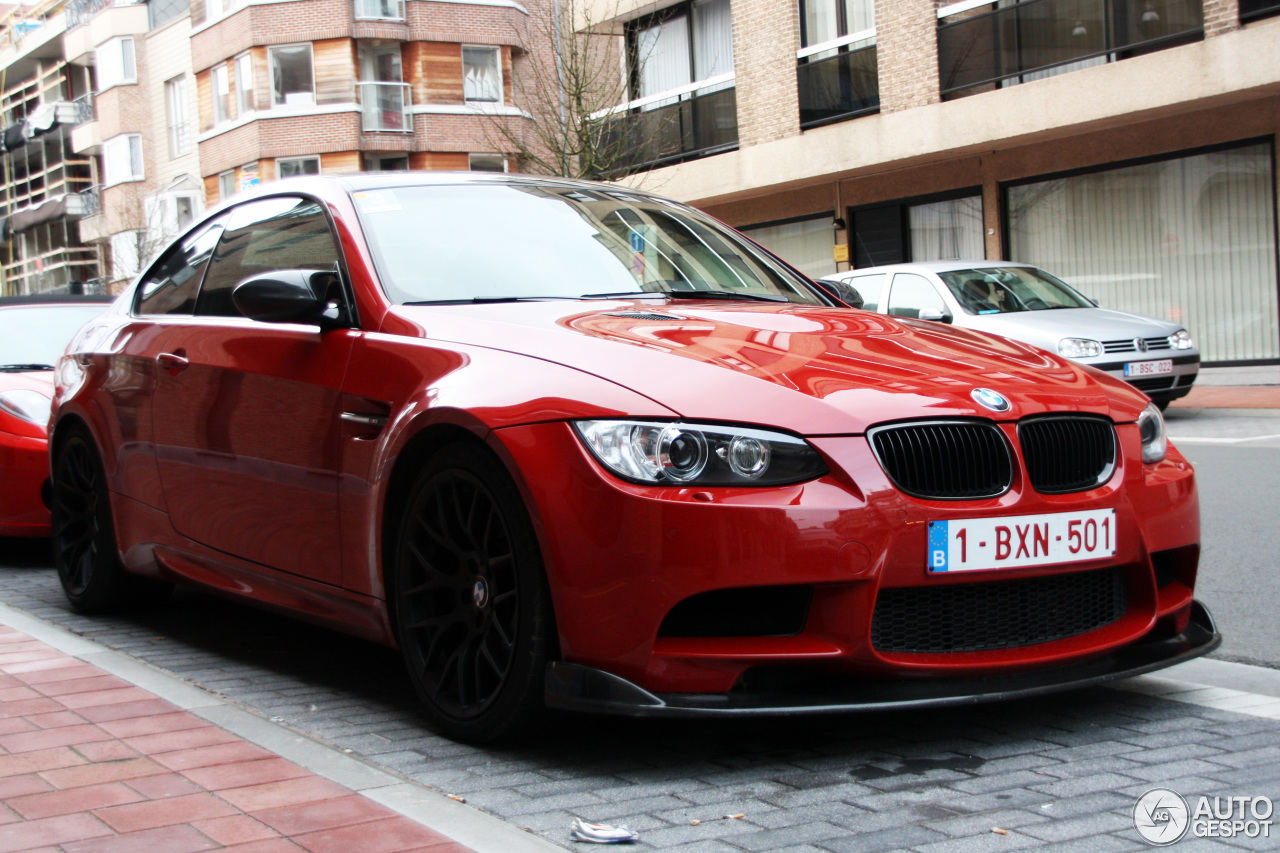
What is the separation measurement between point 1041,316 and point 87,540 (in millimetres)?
10096

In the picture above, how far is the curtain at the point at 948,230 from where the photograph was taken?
22.2 m

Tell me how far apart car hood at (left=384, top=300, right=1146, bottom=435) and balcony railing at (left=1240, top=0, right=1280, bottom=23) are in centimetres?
1459

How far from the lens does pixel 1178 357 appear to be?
13.7 metres

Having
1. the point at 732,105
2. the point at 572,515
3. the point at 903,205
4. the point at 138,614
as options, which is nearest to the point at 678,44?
the point at 732,105

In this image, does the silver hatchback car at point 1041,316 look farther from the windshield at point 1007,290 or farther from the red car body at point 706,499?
the red car body at point 706,499

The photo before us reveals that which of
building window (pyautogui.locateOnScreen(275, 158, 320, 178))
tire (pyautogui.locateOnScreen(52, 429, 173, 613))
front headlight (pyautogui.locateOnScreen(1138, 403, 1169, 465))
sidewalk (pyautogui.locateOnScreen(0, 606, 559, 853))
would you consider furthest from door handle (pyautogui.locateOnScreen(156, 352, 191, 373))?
building window (pyautogui.locateOnScreen(275, 158, 320, 178))

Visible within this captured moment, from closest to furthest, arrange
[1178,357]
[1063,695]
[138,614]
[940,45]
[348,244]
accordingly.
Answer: [1063,695] → [348,244] → [138,614] → [1178,357] → [940,45]

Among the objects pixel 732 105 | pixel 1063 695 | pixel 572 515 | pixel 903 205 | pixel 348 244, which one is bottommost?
pixel 1063 695

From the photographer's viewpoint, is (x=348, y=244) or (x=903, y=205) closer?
(x=348, y=244)

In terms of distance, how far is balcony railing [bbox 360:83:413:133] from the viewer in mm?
40469

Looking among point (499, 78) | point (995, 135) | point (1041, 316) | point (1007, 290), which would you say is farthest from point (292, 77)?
point (1041, 316)

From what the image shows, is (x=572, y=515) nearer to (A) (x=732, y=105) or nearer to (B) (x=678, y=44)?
(A) (x=732, y=105)

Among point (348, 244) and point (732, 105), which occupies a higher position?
point (732, 105)

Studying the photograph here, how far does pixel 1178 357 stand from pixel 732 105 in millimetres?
12994
